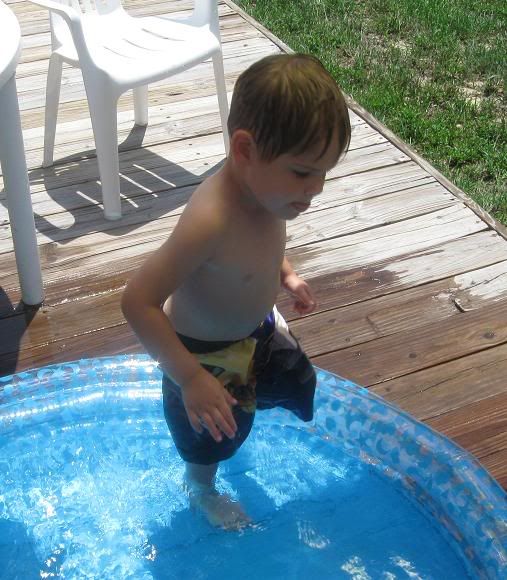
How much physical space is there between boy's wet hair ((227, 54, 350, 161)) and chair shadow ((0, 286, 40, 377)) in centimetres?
138

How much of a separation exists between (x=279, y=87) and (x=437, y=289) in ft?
5.38

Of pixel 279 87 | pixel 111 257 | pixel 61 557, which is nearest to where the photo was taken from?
pixel 279 87

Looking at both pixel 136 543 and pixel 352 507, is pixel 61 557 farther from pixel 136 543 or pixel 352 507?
pixel 352 507

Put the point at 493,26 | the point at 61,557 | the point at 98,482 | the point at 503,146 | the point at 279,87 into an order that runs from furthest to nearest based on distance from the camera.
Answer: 1. the point at 493,26
2. the point at 503,146
3. the point at 98,482
4. the point at 61,557
5. the point at 279,87

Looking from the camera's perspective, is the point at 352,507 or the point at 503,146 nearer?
the point at 352,507

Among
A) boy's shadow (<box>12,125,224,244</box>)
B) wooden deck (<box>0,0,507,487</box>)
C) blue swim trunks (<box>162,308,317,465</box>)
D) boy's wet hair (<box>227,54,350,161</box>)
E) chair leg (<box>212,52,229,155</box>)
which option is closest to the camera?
boy's wet hair (<box>227,54,350,161</box>)

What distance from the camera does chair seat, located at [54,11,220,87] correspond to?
10.9 ft

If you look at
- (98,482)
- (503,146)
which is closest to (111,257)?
(98,482)

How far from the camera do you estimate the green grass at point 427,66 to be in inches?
157

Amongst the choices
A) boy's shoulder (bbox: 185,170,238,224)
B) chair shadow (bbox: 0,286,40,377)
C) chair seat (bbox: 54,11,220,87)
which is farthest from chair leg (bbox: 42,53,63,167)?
boy's shoulder (bbox: 185,170,238,224)

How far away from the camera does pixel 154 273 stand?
5.58ft

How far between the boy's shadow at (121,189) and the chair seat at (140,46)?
0.46 meters

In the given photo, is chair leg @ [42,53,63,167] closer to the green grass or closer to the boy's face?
the green grass

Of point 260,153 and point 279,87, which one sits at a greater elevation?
point 279,87
